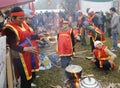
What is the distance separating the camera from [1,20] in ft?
21.4

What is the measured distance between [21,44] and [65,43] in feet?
9.34

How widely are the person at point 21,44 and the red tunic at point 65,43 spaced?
7.43 feet

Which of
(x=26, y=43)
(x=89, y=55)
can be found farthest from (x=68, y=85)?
(x=89, y=55)

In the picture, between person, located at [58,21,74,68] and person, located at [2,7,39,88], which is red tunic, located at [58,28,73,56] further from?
person, located at [2,7,39,88]

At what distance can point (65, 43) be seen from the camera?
27.0 feet

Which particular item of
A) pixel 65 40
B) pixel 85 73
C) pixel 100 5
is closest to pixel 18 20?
pixel 65 40

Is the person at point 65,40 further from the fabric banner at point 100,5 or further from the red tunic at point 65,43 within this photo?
the fabric banner at point 100,5

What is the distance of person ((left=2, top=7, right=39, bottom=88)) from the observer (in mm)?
5340

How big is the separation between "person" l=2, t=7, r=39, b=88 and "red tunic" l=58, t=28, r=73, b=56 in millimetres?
2264

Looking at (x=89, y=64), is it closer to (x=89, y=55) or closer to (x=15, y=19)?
(x=89, y=55)

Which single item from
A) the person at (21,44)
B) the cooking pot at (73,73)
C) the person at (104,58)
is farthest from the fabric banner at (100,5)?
the person at (21,44)

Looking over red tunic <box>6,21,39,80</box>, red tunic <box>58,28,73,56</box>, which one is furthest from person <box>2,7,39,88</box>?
red tunic <box>58,28,73,56</box>

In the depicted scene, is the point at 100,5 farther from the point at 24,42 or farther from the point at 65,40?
the point at 24,42

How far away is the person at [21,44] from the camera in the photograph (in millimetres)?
5340
